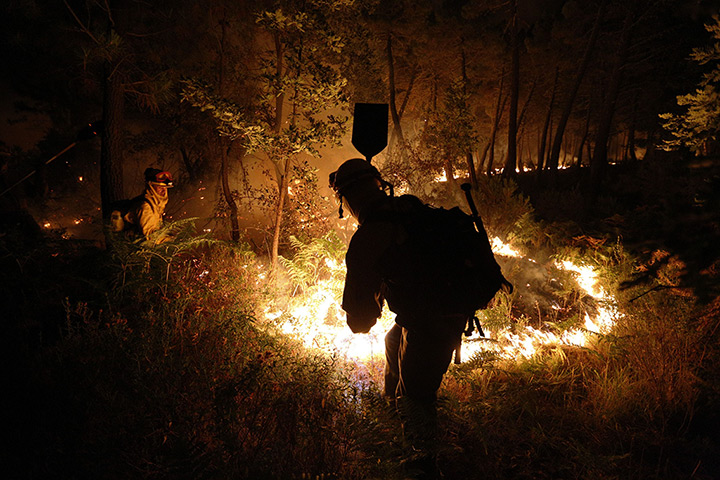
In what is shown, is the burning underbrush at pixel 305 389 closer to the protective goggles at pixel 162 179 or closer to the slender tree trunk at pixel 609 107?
the protective goggles at pixel 162 179

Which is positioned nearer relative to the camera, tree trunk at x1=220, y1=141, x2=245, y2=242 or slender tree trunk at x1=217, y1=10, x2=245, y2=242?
slender tree trunk at x1=217, y1=10, x2=245, y2=242

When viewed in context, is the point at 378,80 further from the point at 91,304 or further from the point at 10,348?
the point at 10,348

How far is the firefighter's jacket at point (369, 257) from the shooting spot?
2.09 meters

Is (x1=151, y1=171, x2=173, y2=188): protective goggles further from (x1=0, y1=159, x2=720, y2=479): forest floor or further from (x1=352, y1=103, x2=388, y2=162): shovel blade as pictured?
(x1=352, y1=103, x2=388, y2=162): shovel blade

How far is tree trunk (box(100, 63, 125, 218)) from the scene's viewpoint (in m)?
5.11

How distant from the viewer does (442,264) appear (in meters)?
2.04

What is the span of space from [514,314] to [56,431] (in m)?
5.37

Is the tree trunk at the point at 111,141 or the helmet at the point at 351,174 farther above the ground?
the tree trunk at the point at 111,141

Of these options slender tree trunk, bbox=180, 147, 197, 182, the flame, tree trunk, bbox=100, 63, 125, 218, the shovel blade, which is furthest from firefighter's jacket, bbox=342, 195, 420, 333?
slender tree trunk, bbox=180, 147, 197, 182

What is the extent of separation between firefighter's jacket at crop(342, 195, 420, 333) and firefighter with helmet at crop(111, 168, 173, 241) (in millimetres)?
3529

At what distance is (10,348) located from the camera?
9.49ft

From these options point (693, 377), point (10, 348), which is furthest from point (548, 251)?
point (10, 348)

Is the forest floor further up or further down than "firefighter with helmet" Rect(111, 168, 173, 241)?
further down

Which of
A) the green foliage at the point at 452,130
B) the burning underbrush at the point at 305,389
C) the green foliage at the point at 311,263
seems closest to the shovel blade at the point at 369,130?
the burning underbrush at the point at 305,389
